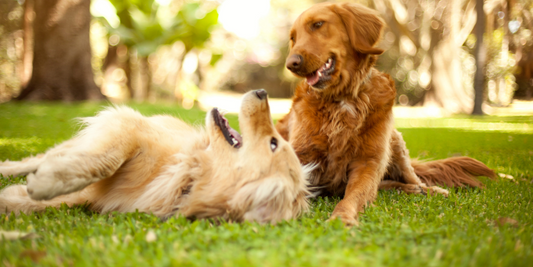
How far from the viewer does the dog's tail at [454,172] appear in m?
3.70

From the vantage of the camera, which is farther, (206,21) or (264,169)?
(206,21)

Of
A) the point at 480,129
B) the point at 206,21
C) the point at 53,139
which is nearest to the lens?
the point at 53,139

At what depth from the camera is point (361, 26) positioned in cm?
327

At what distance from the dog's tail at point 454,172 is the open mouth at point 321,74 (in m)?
1.71

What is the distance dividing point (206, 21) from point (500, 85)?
14401 mm

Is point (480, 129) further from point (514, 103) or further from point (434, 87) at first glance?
point (514, 103)

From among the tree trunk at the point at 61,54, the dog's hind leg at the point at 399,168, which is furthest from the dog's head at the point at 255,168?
the tree trunk at the point at 61,54

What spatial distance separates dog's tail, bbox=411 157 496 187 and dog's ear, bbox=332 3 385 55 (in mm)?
1608

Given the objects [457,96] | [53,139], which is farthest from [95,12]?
[457,96]

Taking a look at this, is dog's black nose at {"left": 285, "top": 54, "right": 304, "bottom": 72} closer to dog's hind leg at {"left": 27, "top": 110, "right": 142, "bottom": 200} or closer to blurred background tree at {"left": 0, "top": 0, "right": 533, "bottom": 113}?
dog's hind leg at {"left": 27, "top": 110, "right": 142, "bottom": 200}

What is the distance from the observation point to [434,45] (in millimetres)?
16562

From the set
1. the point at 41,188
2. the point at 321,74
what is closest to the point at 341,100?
the point at 321,74

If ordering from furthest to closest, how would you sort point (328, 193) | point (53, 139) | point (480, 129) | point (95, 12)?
point (95, 12) → point (480, 129) → point (53, 139) → point (328, 193)

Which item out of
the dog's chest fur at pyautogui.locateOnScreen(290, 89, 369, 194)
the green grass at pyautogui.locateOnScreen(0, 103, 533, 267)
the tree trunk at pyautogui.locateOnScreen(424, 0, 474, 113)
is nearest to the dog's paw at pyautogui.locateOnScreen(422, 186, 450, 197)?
the green grass at pyautogui.locateOnScreen(0, 103, 533, 267)
